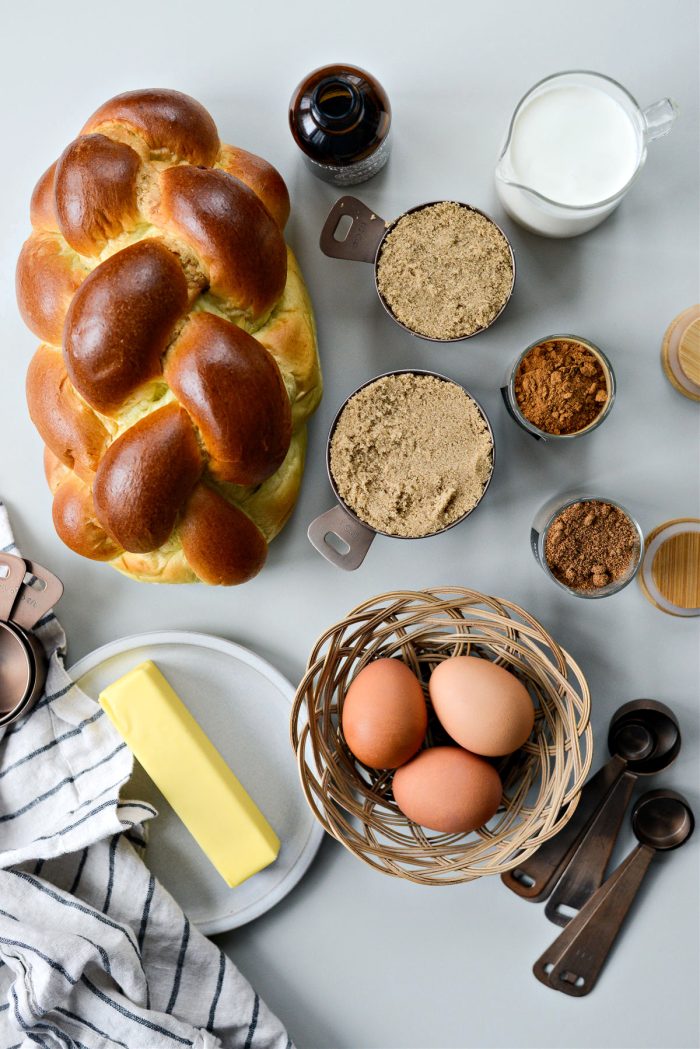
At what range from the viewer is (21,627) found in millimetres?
1298

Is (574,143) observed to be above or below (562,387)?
above

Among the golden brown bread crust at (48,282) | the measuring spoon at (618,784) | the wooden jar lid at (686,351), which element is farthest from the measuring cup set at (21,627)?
the wooden jar lid at (686,351)

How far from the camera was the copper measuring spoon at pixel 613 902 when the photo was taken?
51.4 inches

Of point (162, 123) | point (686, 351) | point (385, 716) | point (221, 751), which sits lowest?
Answer: point (221, 751)

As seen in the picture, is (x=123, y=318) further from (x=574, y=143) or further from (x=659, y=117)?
(x=659, y=117)

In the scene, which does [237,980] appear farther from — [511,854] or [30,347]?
[30,347]

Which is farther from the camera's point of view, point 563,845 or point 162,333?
point 563,845

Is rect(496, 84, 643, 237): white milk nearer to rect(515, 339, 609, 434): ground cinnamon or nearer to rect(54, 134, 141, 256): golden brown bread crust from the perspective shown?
rect(515, 339, 609, 434): ground cinnamon

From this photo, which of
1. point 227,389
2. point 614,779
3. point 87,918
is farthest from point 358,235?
point 87,918

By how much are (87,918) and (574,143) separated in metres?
1.43

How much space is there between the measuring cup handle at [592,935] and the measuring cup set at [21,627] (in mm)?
974

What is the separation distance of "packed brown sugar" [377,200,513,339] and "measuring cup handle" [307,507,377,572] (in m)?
0.31

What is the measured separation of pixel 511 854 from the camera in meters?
1.21

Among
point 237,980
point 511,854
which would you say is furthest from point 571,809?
point 237,980
